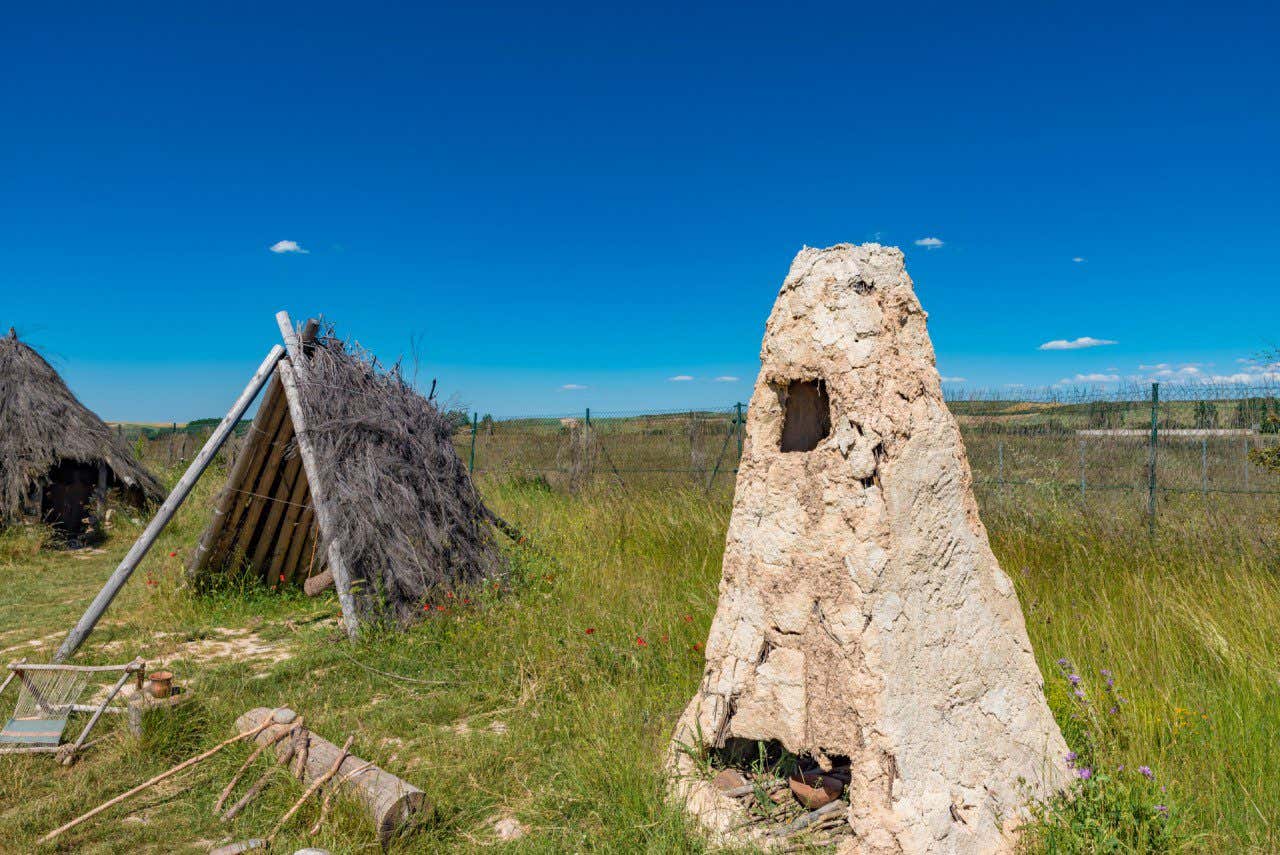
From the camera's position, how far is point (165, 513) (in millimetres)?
5836

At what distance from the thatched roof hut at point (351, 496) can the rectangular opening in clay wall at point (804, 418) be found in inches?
141

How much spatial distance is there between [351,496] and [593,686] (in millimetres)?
2566

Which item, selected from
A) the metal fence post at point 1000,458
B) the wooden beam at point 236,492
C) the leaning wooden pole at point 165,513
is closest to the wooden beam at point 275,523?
the wooden beam at point 236,492

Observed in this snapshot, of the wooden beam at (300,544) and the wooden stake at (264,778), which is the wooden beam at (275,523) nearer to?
the wooden beam at (300,544)

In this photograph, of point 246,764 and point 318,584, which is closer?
point 246,764

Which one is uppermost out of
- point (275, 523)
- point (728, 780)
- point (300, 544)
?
point (275, 523)

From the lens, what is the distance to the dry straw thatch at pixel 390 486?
5633 mm

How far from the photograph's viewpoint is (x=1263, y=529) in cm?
560

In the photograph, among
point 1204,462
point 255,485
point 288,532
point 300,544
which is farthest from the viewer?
point 300,544

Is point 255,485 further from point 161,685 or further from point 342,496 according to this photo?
point 161,685

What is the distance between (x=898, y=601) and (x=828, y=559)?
0.93 ft

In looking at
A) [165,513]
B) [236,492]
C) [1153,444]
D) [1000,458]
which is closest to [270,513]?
[236,492]

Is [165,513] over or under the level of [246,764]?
over

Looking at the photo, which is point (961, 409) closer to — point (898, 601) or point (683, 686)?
point (683, 686)
